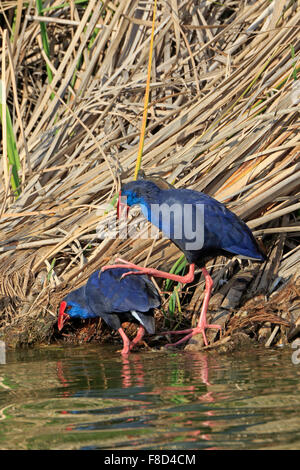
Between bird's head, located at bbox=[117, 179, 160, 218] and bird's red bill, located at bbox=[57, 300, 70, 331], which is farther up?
bird's head, located at bbox=[117, 179, 160, 218]

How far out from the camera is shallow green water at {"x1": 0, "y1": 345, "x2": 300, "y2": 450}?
87.9 inches

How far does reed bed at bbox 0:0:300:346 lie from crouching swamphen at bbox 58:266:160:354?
0.25 m

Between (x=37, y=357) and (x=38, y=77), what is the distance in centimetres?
283

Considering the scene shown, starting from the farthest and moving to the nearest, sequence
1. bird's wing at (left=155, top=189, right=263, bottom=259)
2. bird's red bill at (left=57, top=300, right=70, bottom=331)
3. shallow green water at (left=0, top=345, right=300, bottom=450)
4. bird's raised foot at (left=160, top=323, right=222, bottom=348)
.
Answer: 1. bird's red bill at (left=57, top=300, right=70, bottom=331)
2. bird's raised foot at (left=160, top=323, right=222, bottom=348)
3. bird's wing at (left=155, top=189, right=263, bottom=259)
4. shallow green water at (left=0, top=345, right=300, bottom=450)

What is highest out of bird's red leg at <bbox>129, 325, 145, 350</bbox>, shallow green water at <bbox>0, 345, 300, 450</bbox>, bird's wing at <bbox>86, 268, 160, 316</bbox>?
bird's wing at <bbox>86, 268, 160, 316</bbox>

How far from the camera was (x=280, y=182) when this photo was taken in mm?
4156

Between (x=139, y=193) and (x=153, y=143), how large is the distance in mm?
977

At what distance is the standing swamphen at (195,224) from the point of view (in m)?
3.72

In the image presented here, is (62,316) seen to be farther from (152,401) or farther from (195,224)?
(152,401)

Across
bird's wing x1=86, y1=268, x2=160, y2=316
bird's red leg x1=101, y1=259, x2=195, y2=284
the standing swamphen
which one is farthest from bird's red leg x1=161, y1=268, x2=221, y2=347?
bird's wing x1=86, y1=268, x2=160, y2=316

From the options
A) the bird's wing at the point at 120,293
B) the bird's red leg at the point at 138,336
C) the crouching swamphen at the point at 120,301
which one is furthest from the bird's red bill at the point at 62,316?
the bird's red leg at the point at 138,336

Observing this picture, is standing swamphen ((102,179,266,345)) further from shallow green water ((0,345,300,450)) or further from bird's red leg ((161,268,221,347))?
shallow green water ((0,345,300,450))

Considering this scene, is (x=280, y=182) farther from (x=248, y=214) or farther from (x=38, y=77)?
(x=38, y=77)
